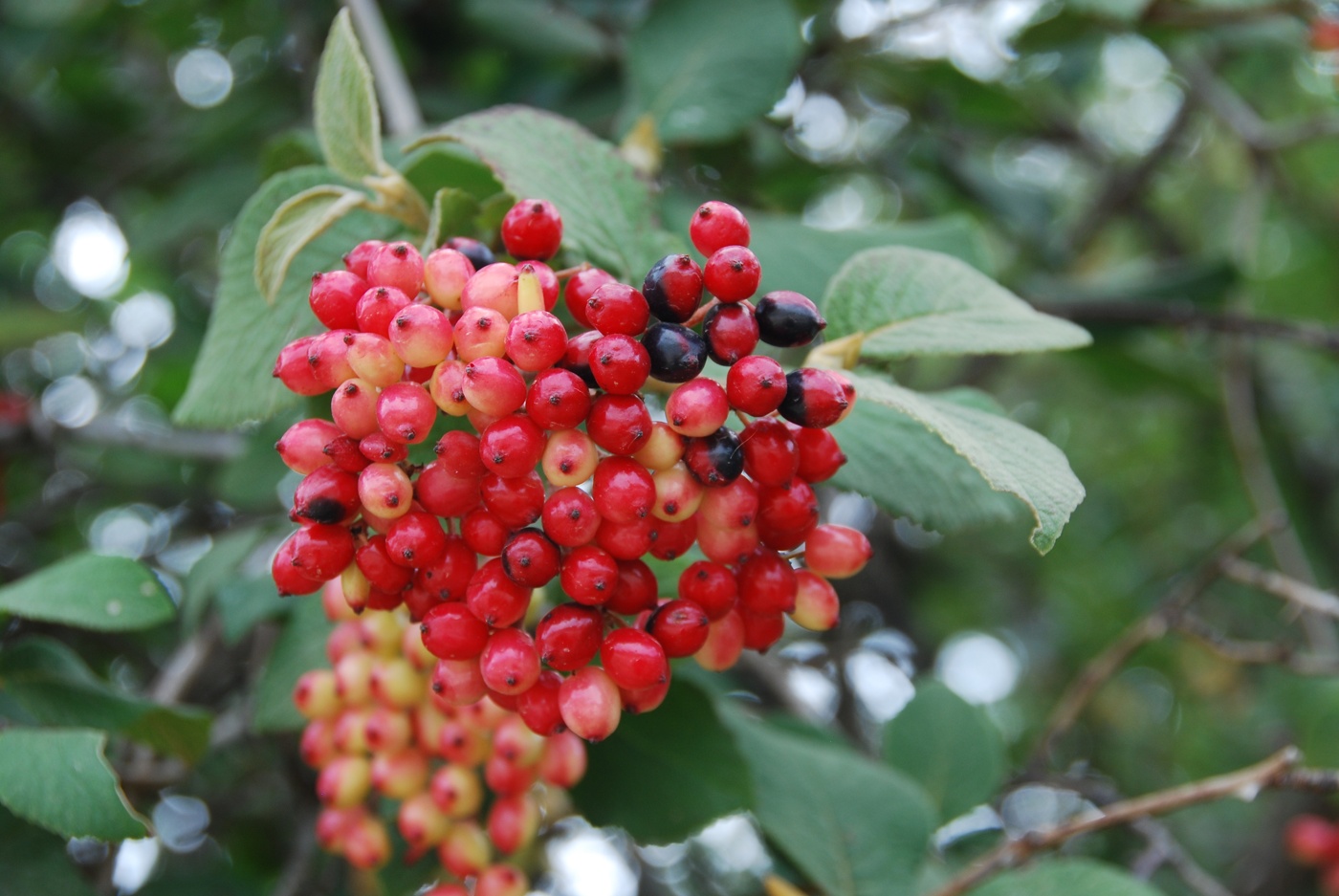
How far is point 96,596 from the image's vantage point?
4.52 ft

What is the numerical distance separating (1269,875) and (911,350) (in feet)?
12.4

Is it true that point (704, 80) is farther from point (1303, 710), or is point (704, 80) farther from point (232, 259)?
point (1303, 710)

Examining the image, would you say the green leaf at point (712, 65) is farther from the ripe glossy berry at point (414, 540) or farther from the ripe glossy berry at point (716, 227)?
the ripe glossy berry at point (414, 540)

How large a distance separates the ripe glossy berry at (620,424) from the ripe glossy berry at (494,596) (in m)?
0.17

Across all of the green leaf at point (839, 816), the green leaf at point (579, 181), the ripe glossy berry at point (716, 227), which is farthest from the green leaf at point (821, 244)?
the green leaf at point (839, 816)

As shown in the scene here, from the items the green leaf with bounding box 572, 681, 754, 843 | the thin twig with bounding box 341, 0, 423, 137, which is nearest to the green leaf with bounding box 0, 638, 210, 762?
the green leaf with bounding box 572, 681, 754, 843

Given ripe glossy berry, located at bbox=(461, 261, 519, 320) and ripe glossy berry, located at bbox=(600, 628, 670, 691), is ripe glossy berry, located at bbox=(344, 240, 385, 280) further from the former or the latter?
ripe glossy berry, located at bbox=(600, 628, 670, 691)

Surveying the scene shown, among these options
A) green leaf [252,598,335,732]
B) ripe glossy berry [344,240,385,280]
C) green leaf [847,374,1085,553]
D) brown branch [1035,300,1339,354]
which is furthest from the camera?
brown branch [1035,300,1339,354]

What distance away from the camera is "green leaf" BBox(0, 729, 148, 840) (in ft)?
3.73

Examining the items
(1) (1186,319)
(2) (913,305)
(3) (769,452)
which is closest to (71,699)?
(3) (769,452)

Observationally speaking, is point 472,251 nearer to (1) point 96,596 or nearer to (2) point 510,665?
(2) point 510,665

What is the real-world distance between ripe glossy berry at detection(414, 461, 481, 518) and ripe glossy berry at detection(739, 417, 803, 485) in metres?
0.27

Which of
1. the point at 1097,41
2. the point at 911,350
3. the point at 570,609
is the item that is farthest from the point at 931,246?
the point at 1097,41

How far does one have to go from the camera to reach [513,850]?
4.71ft
